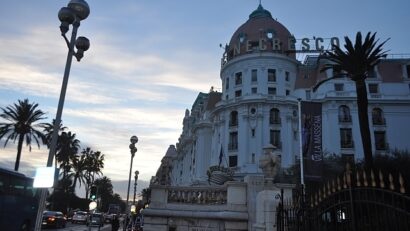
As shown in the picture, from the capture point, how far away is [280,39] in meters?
48.7

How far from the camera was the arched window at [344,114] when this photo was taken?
44.4m

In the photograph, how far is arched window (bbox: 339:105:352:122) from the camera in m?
44.4

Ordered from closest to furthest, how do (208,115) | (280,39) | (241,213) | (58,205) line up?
(241,213) → (280,39) → (208,115) → (58,205)

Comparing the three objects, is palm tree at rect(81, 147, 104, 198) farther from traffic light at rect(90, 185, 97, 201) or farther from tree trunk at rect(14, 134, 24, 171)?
Answer: traffic light at rect(90, 185, 97, 201)

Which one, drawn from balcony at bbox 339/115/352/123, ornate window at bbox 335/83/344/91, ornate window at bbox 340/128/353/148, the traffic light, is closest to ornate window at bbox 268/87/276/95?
ornate window at bbox 335/83/344/91

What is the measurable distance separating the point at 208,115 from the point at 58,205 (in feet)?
117

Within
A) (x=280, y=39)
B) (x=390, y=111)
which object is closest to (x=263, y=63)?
(x=280, y=39)

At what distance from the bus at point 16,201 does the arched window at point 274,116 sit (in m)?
31.3

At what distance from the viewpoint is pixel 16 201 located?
58.9 ft

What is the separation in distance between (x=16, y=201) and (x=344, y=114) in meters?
38.1

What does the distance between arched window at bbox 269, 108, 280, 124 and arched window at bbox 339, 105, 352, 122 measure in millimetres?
7615

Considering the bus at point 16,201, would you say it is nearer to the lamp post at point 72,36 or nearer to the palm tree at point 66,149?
the lamp post at point 72,36

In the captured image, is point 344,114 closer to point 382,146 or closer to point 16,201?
point 382,146

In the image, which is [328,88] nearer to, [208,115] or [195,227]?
[208,115]
